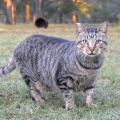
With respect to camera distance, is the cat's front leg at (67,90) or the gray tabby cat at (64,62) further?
the cat's front leg at (67,90)

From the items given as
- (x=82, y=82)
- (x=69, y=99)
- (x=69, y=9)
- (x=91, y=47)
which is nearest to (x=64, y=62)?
(x=82, y=82)

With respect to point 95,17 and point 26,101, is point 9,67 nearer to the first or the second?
point 26,101

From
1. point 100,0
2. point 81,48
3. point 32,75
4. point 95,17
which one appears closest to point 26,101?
point 32,75

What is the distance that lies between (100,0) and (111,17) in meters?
1.86

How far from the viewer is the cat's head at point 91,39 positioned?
5.45 m

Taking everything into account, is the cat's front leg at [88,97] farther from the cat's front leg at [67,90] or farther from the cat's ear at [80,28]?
the cat's ear at [80,28]

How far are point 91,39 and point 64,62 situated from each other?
60 cm

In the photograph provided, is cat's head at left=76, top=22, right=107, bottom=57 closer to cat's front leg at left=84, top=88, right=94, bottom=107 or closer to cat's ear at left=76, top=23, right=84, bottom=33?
cat's ear at left=76, top=23, right=84, bottom=33

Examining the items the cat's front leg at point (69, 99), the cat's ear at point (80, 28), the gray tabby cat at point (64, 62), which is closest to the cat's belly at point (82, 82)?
the gray tabby cat at point (64, 62)

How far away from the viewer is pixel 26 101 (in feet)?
20.5

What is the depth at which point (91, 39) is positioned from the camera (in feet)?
17.9

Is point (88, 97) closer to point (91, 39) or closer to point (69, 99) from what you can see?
point (69, 99)

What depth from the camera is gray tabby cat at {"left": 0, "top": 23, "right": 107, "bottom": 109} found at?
5574 mm

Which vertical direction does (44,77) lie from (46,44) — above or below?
below
